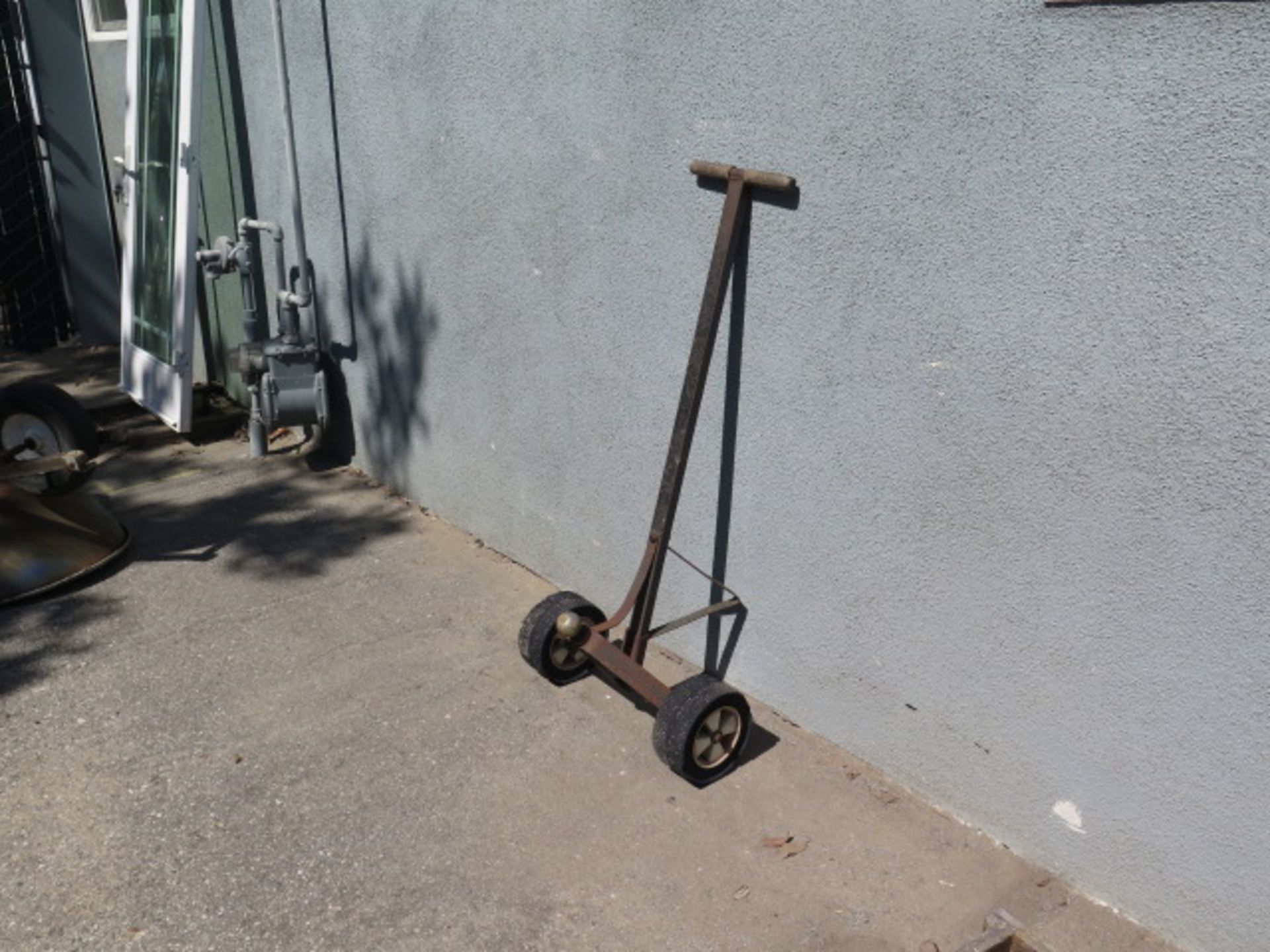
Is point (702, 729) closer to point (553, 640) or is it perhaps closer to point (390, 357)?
point (553, 640)

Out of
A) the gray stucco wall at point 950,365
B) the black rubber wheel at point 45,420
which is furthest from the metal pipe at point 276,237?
the gray stucco wall at point 950,365

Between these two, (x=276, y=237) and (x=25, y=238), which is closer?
(x=276, y=237)

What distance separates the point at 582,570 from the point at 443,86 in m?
1.98

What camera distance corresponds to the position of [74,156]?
8.15 m

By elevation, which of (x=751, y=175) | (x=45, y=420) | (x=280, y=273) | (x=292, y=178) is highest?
(x=751, y=175)

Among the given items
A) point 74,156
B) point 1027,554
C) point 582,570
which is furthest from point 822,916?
point 74,156

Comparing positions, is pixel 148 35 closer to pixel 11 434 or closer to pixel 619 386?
pixel 11 434

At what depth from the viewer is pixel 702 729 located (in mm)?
3461

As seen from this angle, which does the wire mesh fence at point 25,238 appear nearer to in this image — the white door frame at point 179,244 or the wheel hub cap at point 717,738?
the white door frame at point 179,244

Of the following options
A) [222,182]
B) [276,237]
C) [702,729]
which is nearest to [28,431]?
[276,237]

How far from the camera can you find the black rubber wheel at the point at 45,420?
572cm

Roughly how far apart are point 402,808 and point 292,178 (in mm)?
3448

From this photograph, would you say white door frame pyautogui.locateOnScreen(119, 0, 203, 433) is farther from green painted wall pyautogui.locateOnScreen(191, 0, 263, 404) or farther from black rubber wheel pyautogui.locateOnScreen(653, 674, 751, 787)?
black rubber wheel pyautogui.locateOnScreen(653, 674, 751, 787)

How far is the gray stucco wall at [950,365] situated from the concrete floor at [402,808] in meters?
0.23
